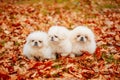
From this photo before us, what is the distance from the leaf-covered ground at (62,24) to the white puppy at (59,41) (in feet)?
0.56

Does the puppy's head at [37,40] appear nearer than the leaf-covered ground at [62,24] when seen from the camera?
No

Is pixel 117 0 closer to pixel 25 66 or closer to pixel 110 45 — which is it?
pixel 110 45

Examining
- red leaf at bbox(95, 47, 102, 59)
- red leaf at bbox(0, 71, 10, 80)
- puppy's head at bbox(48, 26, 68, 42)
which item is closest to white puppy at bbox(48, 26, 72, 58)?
puppy's head at bbox(48, 26, 68, 42)

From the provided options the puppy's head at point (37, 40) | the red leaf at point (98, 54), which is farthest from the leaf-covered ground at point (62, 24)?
the puppy's head at point (37, 40)

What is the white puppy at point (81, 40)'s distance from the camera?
646 cm

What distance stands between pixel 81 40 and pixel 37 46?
2.89 ft

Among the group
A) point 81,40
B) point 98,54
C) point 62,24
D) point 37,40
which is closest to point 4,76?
point 37,40

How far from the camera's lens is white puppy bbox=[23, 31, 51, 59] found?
6.25 meters

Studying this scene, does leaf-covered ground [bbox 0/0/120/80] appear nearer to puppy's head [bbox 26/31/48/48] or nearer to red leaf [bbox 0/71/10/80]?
red leaf [bbox 0/71/10/80]

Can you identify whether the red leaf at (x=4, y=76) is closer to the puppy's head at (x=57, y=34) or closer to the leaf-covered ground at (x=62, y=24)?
the leaf-covered ground at (x=62, y=24)

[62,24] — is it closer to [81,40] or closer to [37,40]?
[81,40]

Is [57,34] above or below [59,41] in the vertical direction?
above

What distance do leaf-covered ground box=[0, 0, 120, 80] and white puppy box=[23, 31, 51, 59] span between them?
0.17 metres

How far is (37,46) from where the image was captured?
632 cm
